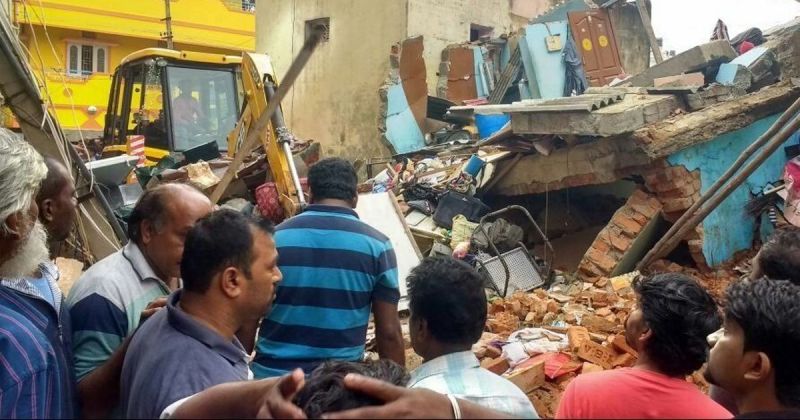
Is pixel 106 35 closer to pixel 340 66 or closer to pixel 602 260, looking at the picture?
pixel 340 66

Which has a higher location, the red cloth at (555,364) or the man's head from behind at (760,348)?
the man's head from behind at (760,348)

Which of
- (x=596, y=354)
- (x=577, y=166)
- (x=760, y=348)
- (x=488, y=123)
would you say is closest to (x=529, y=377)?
(x=596, y=354)

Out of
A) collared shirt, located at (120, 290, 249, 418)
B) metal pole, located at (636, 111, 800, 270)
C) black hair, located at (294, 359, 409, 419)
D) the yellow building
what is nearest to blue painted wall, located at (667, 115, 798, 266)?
metal pole, located at (636, 111, 800, 270)

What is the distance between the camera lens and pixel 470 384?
6.49 ft

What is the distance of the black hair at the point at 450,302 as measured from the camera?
2.23 metres

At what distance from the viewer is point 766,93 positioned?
753cm

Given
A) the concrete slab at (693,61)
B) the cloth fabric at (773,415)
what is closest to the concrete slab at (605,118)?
the concrete slab at (693,61)

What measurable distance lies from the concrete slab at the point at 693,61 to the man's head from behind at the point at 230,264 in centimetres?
834

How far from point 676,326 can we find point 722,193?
9.61 ft

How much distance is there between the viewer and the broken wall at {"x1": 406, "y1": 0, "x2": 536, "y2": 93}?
46.1 feet

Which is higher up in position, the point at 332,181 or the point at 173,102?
the point at 173,102

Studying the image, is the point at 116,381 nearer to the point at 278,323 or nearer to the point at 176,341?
the point at 176,341

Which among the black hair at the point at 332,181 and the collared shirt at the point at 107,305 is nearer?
the collared shirt at the point at 107,305

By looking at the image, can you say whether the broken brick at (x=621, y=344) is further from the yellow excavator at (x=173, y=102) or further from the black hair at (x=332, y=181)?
the yellow excavator at (x=173, y=102)
